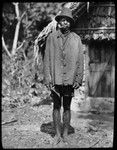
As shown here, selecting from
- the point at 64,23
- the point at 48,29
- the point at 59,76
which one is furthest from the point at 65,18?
the point at 48,29

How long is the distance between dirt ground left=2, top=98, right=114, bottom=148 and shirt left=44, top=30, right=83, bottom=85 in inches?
47.7

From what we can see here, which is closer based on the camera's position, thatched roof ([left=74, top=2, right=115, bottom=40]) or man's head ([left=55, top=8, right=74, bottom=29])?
man's head ([left=55, top=8, right=74, bottom=29])

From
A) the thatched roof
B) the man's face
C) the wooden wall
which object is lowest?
the wooden wall

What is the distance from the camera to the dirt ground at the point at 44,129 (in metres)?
6.22

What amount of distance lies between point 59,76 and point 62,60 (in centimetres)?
30

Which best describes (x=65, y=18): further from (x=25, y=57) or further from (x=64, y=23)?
(x=25, y=57)

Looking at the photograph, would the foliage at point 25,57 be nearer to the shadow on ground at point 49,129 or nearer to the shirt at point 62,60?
the shadow on ground at point 49,129

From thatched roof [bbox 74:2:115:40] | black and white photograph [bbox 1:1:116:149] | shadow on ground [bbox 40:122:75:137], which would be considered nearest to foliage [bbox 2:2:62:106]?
black and white photograph [bbox 1:1:116:149]

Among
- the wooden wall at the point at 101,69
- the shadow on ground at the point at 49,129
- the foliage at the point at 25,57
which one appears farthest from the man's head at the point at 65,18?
the wooden wall at the point at 101,69

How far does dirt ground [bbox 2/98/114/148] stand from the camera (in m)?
6.22

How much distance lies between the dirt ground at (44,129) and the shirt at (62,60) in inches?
47.7

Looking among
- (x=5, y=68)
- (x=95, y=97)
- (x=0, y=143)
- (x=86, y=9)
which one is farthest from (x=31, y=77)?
(x=0, y=143)

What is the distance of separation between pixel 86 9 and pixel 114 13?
3.08 feet

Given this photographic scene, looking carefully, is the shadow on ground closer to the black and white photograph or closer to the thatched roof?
the black and white photograph
